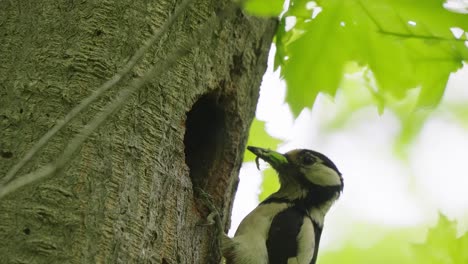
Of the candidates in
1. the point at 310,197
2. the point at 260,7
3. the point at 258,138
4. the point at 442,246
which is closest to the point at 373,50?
the point at 260,7

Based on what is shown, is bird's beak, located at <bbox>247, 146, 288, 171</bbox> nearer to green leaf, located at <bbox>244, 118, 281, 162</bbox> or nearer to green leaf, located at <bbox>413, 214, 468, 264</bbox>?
green leaf, located at <bbox>244, 118, 281, 162</bbox>

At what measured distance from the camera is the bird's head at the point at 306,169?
16.0 ft

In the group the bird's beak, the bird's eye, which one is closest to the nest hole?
the bird's beak

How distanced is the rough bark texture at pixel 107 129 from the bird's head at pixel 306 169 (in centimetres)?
127

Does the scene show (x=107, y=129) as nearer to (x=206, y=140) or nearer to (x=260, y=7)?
(x=260, y=7)

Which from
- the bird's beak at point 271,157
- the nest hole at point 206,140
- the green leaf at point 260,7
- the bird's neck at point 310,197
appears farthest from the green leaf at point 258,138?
the green leaf at point 260,7

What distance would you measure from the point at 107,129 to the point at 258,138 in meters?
1.79

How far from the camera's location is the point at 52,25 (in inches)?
120

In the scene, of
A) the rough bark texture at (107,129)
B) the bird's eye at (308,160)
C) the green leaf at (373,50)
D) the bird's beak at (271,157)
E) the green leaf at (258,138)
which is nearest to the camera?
the rough bark texture at (107,129)

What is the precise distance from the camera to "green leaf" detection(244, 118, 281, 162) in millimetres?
4480

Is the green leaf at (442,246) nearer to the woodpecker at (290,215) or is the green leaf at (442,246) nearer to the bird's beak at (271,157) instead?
the woodpecker at (290,215)

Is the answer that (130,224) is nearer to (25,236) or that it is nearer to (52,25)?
(25,236)

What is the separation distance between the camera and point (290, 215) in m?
4.42

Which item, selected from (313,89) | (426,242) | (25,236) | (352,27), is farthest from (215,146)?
(25,236)
